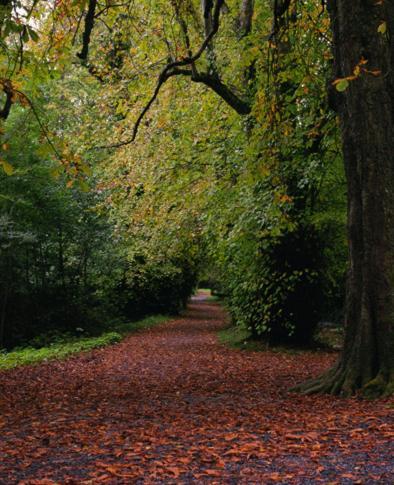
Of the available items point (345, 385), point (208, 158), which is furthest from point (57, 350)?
point (345, 385)

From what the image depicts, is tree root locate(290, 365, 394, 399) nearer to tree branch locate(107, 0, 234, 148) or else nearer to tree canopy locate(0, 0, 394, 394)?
tree canopy locate(0, 0, 394, 394)

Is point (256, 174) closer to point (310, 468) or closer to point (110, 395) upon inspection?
point (110, 395)

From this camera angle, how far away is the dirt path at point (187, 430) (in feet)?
13.4

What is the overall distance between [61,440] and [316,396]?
3.35 meters

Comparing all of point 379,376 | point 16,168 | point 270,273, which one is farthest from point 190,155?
point 379,376

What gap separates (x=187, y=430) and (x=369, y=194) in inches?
143

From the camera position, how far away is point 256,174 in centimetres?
931

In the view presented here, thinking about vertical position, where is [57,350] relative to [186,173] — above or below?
below

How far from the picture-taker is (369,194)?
22.4ft

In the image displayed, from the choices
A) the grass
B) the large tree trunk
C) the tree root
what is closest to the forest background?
the grass

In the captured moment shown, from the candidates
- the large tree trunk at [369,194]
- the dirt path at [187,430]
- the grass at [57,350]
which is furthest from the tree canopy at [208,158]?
the grass at [57,350]

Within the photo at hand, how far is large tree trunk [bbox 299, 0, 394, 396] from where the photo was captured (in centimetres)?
671

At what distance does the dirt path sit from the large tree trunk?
26.6 inches

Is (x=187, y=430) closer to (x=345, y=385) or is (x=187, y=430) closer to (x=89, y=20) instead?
(x=345, y=385)
